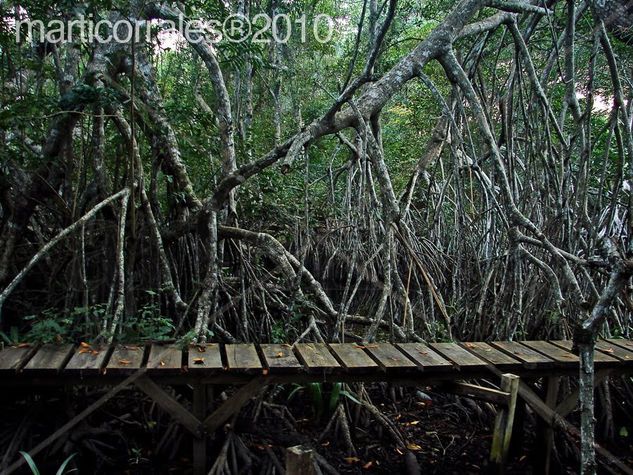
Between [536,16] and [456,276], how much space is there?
1.99m

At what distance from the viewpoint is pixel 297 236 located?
459cm

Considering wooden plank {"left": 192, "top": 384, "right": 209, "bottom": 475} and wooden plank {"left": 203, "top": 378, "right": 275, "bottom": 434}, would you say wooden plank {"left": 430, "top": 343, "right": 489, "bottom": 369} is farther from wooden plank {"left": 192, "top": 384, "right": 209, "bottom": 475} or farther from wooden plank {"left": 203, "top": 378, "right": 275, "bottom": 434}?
wooden plank {"left": 192, "top": 384, "right": 209, "bottom": 475}

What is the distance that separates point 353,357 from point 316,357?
0.18 m

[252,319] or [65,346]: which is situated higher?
[65,346]

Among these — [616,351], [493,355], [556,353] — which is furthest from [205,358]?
[616,351]

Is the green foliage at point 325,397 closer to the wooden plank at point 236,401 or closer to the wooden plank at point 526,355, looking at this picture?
the wooden plank at point 236,401

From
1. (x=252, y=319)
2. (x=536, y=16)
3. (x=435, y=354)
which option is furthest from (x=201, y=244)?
(x=536, y=16)

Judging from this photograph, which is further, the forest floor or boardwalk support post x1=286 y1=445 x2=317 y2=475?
the forest floor

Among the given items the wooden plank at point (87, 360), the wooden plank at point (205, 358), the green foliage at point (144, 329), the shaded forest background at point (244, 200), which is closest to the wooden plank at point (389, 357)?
the shaded forest background at point (244, 200)

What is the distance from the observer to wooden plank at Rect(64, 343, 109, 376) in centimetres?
227

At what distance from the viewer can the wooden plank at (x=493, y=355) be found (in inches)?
106

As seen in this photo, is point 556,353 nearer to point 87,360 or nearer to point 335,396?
point 335,396

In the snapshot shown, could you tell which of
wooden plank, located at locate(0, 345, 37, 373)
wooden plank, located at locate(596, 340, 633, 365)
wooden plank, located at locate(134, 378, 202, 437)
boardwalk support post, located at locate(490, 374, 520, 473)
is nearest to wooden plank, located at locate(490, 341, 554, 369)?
boardwalk support post, located at locate(490, 374, 520, 473)

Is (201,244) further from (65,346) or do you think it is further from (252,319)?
(65,346)
